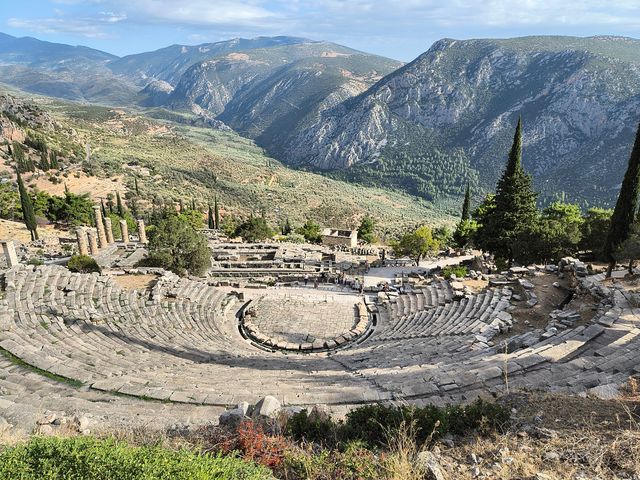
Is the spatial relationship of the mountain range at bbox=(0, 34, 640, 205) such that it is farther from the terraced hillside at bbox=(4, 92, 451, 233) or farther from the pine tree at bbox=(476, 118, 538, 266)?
the pine tree at bbox=(476, 118, 538, 266)

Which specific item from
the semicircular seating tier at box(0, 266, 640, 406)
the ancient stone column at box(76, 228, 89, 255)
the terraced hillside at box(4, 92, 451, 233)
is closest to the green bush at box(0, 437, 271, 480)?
the semicircular seating tier at box(0, 266, 640, 406)

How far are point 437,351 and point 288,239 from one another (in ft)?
121

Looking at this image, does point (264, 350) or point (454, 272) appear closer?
point (264, 350)

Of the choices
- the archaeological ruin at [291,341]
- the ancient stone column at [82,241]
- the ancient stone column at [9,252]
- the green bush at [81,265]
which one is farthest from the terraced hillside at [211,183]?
the archaeological ruin at [291,341]

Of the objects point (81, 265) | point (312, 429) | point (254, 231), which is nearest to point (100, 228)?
point (81, 265)

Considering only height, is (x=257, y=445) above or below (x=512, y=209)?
above

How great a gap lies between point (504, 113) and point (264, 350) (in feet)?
523

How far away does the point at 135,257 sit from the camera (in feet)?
111

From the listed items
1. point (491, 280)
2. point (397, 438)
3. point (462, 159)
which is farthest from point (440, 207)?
point (397, 438)

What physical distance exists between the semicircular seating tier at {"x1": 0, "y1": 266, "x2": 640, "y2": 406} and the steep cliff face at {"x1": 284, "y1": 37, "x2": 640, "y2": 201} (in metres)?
A: 110

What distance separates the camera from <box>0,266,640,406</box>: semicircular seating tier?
1049 centimetres

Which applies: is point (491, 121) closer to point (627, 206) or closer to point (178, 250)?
point (627, 206)

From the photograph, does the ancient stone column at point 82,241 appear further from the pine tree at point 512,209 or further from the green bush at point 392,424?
the pine tree at point 512,209

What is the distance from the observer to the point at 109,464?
5438 mm
